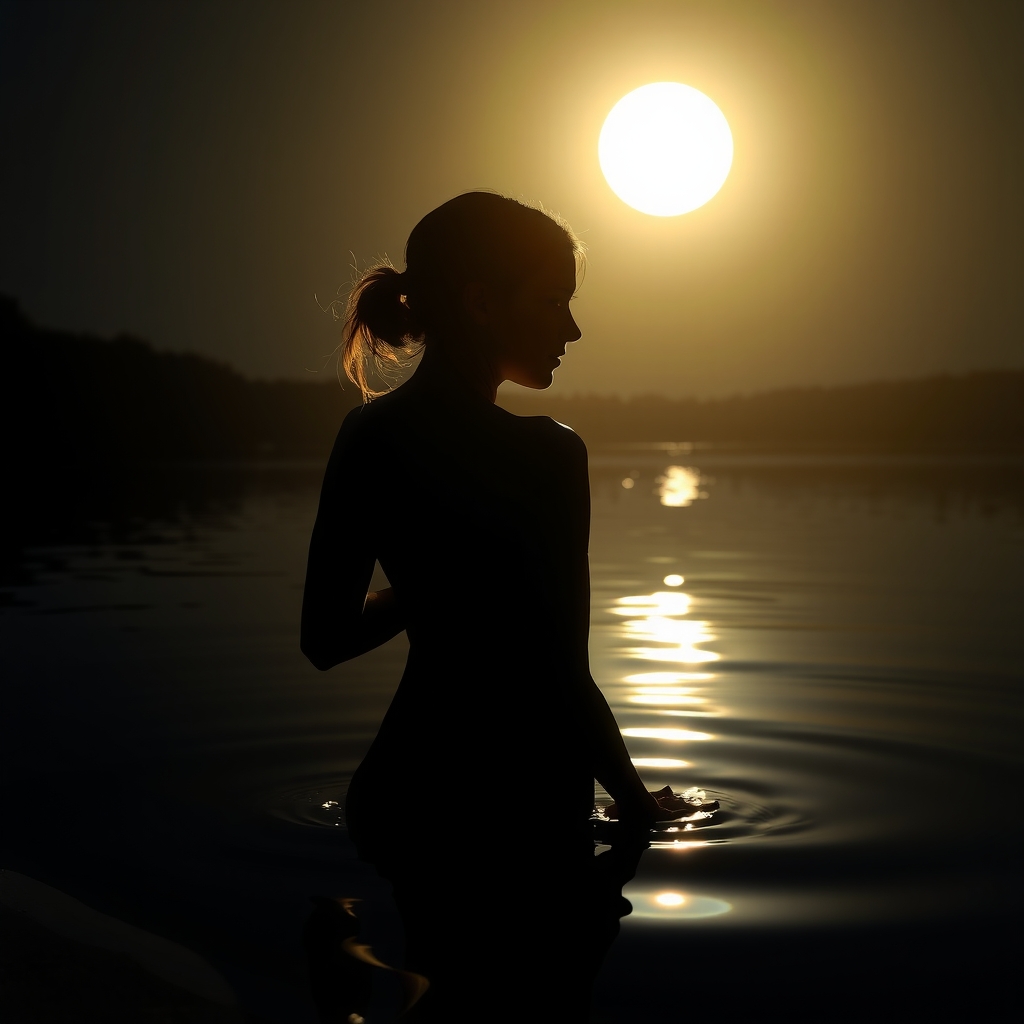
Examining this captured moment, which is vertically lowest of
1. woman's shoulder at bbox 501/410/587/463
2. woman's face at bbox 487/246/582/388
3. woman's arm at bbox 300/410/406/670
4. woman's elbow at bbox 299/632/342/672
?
woman's elbow at bbox 299/632/342/672

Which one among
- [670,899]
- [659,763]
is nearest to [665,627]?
[659,763]

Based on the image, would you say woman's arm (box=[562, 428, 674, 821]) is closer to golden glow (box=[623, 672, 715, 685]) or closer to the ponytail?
the ponytail

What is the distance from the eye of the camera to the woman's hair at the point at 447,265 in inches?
136

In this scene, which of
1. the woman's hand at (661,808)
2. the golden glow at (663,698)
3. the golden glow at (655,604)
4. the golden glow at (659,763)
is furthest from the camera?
the golden glow at (655,604)

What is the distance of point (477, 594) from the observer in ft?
11.6

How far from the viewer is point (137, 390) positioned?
11931 centimetres

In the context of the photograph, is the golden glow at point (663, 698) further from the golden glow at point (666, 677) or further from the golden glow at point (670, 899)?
the golden glow at point (670, 899)

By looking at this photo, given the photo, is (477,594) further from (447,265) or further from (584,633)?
(447,265)

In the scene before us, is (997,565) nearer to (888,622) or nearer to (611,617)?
(888,622)

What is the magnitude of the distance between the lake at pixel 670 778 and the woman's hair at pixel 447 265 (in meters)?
1.15

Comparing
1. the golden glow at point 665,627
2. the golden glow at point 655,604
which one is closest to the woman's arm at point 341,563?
the golden glow at point 665,627

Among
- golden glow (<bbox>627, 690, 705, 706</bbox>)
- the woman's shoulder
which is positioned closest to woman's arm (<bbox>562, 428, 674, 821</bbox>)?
the woman's shoulder

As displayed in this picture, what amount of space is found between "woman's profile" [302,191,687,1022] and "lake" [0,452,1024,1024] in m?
0.09

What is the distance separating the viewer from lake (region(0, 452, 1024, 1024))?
3.46 m
